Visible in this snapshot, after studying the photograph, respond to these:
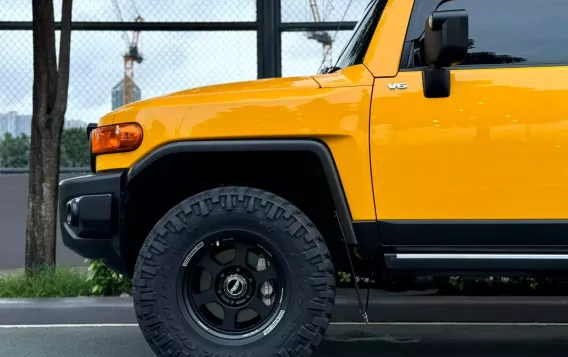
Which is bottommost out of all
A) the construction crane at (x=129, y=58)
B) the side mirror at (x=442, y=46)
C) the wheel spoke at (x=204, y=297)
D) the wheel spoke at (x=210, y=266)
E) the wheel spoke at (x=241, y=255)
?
the wheel spoke at (x=204, y=297)

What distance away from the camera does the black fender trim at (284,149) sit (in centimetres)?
347

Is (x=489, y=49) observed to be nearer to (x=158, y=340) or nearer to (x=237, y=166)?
(x=237, y=166)

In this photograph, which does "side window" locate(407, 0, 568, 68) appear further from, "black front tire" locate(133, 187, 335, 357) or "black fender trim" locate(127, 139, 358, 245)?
"black front tire" locate(133, 187, 335, 357)

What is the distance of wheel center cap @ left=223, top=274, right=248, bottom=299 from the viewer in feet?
11.7

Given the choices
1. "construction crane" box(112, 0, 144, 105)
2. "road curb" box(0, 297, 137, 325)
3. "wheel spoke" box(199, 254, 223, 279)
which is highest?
"construction crane" box(112, 0, 144, 105)

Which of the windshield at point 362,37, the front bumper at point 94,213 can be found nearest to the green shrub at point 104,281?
the front bumper at point 94,213

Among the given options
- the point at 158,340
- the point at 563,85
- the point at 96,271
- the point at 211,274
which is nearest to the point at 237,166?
the point at 211,274

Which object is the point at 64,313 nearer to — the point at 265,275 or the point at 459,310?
the point at 265,275

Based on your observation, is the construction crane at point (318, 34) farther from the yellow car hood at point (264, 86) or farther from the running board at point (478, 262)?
the running board at point (478, 262)

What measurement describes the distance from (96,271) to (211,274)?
2521 mm

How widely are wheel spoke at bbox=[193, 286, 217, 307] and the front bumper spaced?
1.71 ft

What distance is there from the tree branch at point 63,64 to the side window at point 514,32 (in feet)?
12.7

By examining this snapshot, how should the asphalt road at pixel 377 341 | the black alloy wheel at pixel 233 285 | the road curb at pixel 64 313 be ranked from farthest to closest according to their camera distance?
the road curb at pixel 64 313
the asphalt road at pixel 377 341
the black alloy wheel at pixel 233 285

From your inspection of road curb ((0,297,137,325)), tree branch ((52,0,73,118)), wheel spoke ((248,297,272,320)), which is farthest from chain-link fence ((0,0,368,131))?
wheel spoke ((248,297,272,320))
